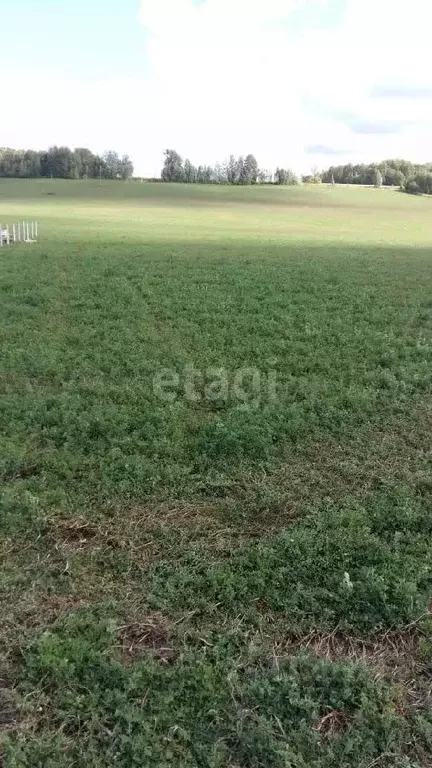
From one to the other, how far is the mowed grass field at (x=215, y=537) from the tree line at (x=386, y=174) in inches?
3874

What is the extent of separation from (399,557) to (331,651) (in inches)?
47.8

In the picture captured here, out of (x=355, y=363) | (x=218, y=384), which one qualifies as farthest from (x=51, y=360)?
(x=355, y=363)

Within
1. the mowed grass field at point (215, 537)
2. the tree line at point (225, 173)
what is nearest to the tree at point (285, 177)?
the tree line at point (225, 173)

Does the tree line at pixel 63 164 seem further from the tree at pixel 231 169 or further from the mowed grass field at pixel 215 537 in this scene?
the mowed grass field at pixel 215 537

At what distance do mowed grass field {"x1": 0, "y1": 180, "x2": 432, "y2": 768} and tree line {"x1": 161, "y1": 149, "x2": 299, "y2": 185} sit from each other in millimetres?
107182

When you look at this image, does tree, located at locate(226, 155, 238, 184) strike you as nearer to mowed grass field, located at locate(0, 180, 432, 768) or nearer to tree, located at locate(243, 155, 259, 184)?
tree, located at locate(243, 155, 259, 184)

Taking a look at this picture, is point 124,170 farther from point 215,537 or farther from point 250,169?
point 215,537

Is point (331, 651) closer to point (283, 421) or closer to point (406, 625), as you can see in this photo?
point (406, 625)

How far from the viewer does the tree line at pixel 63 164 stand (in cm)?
11431

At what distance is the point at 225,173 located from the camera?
114 meters

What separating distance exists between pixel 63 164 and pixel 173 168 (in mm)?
20492

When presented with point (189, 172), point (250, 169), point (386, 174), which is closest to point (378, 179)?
point (386, 174)

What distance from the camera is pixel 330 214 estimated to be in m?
64.0

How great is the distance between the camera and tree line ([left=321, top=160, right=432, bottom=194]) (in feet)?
331
